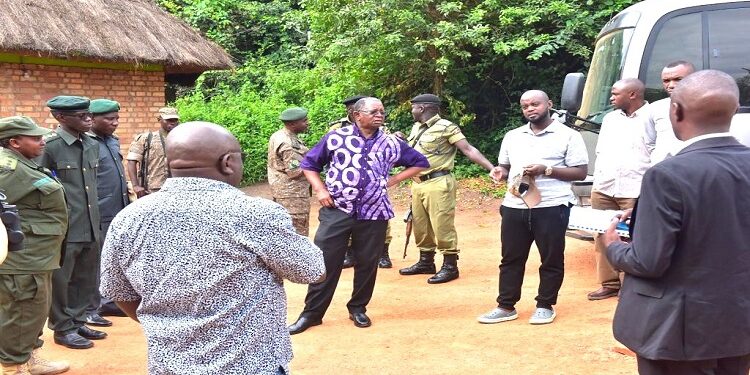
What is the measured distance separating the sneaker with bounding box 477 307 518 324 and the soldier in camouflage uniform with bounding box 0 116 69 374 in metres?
3.14

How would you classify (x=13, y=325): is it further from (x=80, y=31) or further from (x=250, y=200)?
(x=80, y=31)

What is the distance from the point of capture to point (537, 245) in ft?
18.4

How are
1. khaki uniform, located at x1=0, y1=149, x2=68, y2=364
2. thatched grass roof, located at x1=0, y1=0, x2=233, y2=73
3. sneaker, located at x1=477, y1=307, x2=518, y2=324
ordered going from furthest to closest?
thatched grass roof, located at x1=0, y1=0, x2=233, y2=73 < sneaker, located at x1=477, y1=307, x2=518, y2=324 < khaki uniform, located at x1=0, y1=149, x2=68, y2=364

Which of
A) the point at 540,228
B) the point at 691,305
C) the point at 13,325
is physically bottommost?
the point at 13,325

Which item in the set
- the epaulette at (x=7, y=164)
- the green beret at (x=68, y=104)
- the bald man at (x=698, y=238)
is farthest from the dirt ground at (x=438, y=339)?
the bald man at (x=698, y=238)

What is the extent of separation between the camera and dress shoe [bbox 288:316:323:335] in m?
5.75

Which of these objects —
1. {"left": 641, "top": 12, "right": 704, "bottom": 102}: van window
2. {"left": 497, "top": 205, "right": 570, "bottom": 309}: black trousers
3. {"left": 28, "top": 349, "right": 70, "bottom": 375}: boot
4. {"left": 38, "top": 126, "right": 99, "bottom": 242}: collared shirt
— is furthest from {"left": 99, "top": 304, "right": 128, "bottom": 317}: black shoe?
{"left": 641, "top": 12, "right": 704, "bottom": 102}: van window

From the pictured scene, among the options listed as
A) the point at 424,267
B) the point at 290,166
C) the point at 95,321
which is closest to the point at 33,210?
the point at 95,321

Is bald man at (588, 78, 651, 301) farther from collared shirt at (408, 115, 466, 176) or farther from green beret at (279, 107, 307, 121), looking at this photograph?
green beret at (279, 107, 307, 121)

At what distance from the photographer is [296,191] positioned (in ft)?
25.8

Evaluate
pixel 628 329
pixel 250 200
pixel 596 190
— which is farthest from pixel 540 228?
pixel 250 200

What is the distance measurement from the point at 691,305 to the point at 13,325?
387cm

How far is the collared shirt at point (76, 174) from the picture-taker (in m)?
5.50

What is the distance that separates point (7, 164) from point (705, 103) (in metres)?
3.96
